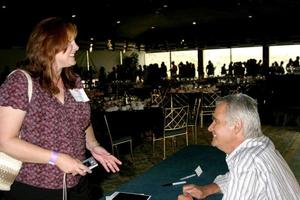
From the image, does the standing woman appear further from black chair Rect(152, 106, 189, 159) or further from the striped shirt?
black chair Rect(152, 106, 189, 159)

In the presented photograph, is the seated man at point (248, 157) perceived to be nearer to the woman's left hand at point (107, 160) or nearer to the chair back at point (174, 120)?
the woman's left hand at point (107, 160)

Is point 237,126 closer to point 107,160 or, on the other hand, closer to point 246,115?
point 246,115

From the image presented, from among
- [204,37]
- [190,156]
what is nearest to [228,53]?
[204,37]

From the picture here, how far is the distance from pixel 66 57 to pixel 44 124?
0.30 metres

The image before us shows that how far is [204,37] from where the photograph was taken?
21688 millimetres

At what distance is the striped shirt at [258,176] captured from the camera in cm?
136

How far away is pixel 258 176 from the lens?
1.36 metres

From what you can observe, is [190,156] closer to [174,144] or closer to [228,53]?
[174,144]

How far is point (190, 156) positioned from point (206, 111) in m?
6.48

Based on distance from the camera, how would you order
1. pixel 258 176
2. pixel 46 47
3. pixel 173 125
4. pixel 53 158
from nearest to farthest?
pixel 258 176 → pixel 53 158 → pixel 46 47 → pixel 173 125

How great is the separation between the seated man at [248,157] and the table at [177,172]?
47cm

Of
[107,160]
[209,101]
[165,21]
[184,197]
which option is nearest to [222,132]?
[184,197]

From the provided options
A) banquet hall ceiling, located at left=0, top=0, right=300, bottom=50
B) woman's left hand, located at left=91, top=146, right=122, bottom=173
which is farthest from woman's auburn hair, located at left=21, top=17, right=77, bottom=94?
banquet hall ceiling, located at left=0, top=0, right=300, bottom=50

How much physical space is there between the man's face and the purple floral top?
61 centimetres
